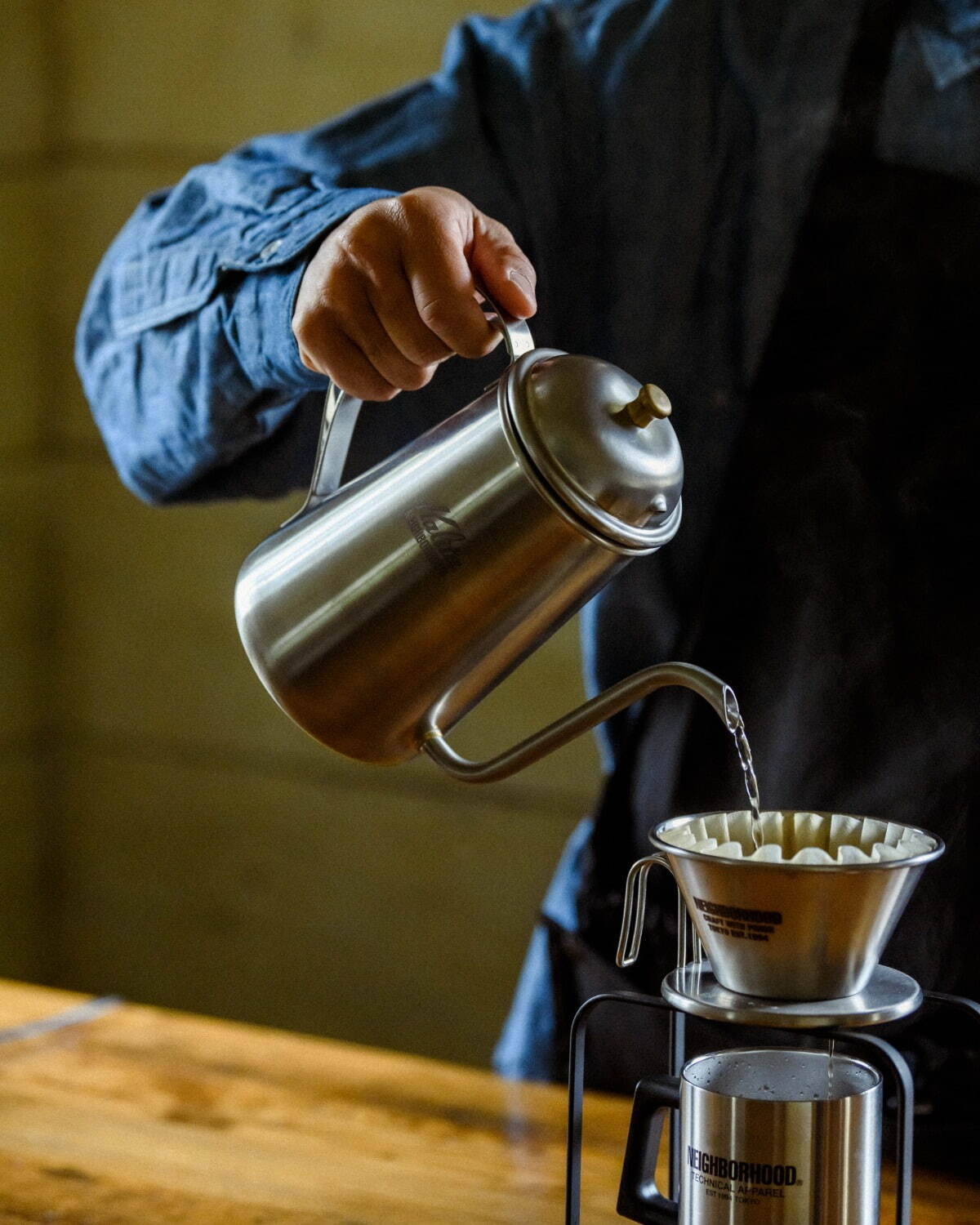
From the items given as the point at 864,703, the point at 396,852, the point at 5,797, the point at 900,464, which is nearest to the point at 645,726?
the point at 864,703

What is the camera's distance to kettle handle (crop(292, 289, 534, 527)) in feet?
2.66

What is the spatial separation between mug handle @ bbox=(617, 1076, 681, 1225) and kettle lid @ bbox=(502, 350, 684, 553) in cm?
28

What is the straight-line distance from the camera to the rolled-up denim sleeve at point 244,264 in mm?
1111

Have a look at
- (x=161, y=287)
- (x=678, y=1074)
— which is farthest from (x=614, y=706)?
(x=161, y=287)

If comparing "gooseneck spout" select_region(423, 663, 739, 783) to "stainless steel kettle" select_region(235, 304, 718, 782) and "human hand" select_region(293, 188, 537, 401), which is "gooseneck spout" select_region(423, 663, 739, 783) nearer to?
"stainless steel kettle" select_region(235, 304, 718, 782)

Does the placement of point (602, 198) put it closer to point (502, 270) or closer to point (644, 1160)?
point (502, 270)

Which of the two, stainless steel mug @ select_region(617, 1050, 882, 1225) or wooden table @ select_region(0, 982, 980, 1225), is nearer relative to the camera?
stainless steel mug @ select_region(617, 1050, 882, 1225)

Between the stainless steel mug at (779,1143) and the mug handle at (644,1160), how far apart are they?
0.02 m

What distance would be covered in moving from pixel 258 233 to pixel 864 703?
23.3 inches

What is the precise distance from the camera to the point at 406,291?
2.78 ft

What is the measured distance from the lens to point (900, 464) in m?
1.14

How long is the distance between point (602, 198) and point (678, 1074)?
0.85 metres

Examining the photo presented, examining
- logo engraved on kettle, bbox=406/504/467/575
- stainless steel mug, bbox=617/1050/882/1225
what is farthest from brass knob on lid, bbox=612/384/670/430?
stainless steel mug, bbox=617/1050/882/1225

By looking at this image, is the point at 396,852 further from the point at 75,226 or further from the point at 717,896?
the point at 717,896
